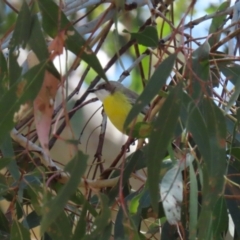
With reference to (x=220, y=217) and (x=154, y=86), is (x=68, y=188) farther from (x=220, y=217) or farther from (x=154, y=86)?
(x=220, y=217)

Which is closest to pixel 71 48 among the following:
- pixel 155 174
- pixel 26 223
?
pixel 155 174

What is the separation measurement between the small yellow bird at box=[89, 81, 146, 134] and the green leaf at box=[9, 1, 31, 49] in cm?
74

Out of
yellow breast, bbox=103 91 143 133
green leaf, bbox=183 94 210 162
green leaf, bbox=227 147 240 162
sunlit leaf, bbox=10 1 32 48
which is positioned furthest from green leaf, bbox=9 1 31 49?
yellow breast, bbox=103 91 143 133

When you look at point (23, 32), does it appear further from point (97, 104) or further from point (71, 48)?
point (97, 104)

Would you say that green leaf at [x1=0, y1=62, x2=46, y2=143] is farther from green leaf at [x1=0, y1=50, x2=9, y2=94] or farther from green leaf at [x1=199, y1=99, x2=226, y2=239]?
green leaf at [x1=199, y1=99, x2=226, y2=239]

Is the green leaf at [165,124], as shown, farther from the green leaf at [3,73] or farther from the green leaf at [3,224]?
the green leaf at [3,224]

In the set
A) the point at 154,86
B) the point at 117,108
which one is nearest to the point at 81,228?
the point at 154,86

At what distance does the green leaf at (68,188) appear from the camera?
0.70 meters

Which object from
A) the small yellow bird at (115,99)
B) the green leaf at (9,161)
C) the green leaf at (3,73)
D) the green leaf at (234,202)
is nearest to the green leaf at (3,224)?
the green leaf at (9,161)

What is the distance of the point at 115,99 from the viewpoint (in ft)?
5.41

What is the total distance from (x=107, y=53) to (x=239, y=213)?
3.70 ft

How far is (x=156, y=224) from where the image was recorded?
3.89 feet

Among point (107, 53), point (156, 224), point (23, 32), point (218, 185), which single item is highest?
point (107, 53)

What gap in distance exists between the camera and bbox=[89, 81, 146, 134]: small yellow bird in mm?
1571
